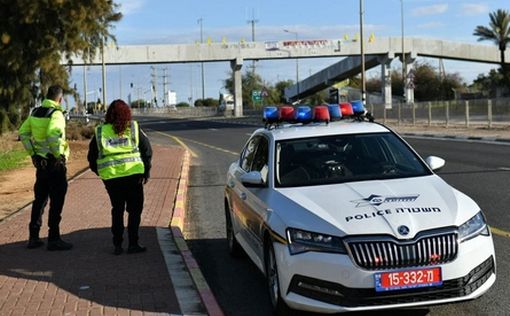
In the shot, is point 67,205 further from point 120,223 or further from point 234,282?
point 234,282

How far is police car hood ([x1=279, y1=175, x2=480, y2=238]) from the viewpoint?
464 centimetres

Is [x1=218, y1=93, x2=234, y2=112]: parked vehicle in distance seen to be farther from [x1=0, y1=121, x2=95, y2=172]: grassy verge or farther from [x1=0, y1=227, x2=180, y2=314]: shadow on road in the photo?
[x1=0, y1=227, x2=180, y2=314]: shadow on road

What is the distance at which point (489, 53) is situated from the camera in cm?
7362

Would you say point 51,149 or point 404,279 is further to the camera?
point 51,149

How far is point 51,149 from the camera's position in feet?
24.8

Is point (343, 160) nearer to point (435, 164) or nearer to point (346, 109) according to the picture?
point (435, 164)

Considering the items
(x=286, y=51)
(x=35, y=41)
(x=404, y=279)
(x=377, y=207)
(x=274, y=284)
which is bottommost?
(x=274, y=284)

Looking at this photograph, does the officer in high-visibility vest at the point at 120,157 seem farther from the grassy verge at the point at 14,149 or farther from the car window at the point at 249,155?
the grassy verge at the point at 14,149

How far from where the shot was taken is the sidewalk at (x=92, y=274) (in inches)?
218

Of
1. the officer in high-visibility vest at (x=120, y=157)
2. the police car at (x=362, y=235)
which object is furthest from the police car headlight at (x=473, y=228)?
the officer in high-visibility vest at (x=120, y=157)

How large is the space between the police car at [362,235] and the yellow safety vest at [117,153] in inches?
67.6

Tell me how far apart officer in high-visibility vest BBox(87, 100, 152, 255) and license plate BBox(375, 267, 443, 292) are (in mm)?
3509

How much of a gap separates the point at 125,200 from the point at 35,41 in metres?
15.0

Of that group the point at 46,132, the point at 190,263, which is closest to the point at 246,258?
the point at 190,263
